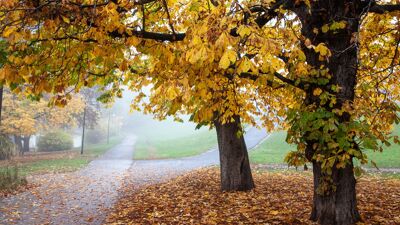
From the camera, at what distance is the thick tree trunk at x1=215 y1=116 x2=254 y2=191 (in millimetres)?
11602

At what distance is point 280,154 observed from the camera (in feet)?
92.4

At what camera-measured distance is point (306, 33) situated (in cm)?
605

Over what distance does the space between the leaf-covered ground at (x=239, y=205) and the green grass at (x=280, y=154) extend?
29.8 feet

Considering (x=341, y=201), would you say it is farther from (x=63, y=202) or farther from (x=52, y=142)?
(x=52, y=142)

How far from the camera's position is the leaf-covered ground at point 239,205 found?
7.45 m

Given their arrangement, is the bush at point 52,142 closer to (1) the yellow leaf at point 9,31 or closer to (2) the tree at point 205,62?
(2) the tree at point 205,62

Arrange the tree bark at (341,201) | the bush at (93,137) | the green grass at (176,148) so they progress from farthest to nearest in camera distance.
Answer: the bush at (93,137)
the green grass at (176,148)
the tree bark at (341,201)

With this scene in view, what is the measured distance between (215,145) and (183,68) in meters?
35.1

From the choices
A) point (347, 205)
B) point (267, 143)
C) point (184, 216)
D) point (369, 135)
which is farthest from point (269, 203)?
point (267, 143)

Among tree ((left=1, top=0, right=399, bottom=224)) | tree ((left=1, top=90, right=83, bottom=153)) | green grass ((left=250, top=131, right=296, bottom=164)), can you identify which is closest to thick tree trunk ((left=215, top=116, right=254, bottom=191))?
tree ((left=1, top=0, right=399, bottom=224))

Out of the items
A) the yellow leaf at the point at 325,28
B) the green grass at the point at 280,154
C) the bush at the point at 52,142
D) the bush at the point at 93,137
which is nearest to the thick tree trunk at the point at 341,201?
the yellow leaf at the point at 325,28

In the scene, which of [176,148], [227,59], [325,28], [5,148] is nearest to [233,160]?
[325,28]

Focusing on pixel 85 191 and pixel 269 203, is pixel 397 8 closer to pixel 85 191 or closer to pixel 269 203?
pixel 269 203

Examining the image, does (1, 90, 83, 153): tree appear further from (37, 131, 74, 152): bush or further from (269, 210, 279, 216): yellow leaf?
(269, 210, 279, 216): yellow leaf
